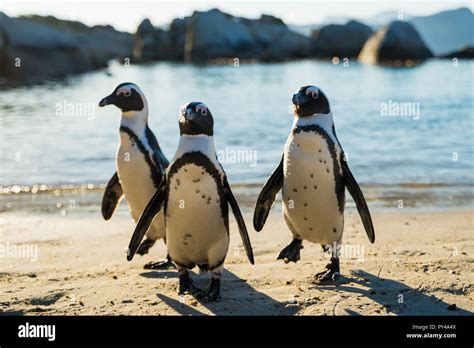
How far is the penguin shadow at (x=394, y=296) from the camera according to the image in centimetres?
455

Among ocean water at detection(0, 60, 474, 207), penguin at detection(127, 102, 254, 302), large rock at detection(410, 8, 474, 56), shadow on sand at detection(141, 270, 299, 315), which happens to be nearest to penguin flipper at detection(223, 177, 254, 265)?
penguin at detection(127, 102, 254, 302)

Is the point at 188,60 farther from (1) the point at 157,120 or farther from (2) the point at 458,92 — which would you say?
(1) the point at 157,120

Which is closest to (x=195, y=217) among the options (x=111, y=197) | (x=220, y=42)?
(x=111, y=197)

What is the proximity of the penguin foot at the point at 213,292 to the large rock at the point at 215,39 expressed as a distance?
6032cm

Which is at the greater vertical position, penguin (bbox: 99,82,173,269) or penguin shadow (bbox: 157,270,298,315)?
penguin (bbox: 99,82,173,269)

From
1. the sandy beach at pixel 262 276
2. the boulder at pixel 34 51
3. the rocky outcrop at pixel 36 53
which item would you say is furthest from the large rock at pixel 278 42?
the sandy beach at pixel 262 276

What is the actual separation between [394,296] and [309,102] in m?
1.47

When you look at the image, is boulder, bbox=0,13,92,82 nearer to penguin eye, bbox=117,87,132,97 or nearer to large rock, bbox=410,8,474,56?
large rock, bbox=410,8,474,56

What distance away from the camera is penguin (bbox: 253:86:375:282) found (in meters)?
5.24

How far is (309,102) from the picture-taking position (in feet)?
17.2

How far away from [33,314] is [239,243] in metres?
2.41

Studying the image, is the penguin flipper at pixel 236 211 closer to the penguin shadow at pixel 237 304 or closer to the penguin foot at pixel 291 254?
the penguin shadow at pixel 237 304

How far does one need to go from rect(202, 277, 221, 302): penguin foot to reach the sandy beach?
60mm

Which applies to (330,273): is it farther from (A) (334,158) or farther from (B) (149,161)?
(B) (149,161)
